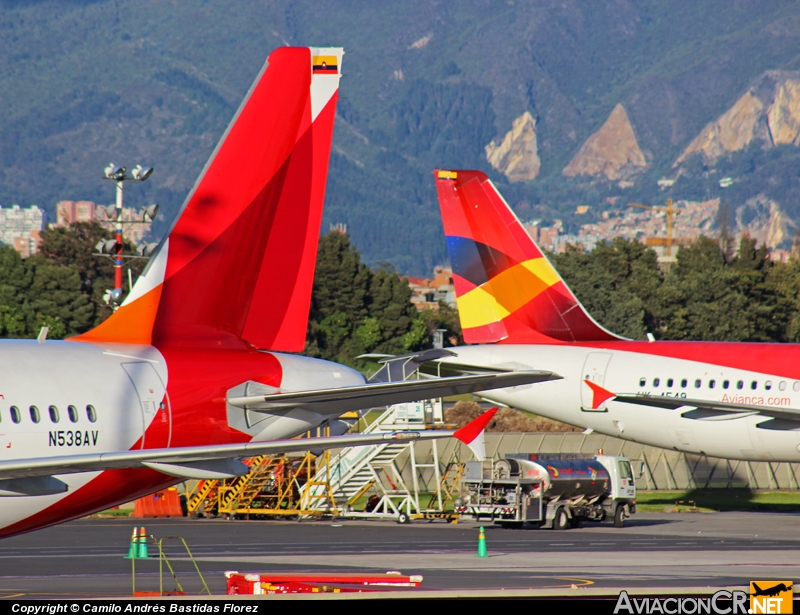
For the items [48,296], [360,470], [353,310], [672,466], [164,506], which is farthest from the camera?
[353,310]

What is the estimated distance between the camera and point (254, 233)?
18.6m

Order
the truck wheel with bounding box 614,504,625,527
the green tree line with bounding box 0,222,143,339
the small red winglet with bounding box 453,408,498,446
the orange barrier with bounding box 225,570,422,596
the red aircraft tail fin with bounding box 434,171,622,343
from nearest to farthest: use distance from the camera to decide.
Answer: the small red winglet with bounding box 453,408,498,446 < the orange barrier with bounding box 225,570,422,596 < the truck wheel with bounding box 614,504,625,527 < the red aircraft tail fin with bounding box 434,171,622,343 < the green tree line with bounding box 0,222,143,339

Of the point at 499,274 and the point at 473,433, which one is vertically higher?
the point at 499,274

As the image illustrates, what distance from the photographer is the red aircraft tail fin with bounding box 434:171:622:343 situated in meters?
39.9

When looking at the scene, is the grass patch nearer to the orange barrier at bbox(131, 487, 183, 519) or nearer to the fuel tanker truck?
the fuel tanker truck

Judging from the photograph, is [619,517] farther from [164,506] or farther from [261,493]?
[164,506]

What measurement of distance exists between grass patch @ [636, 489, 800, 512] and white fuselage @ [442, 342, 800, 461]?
6080mm

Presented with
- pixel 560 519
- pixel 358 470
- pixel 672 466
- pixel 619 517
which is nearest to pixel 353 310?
pixel 672 466

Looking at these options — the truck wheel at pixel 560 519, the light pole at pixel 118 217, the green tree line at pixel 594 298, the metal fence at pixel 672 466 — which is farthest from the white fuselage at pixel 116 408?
the green tree line at pixel 594 298

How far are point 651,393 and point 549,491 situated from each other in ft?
18.1

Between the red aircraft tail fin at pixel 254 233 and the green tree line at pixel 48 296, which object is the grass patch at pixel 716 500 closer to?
the red aircraft tail fin at pixel 254 233

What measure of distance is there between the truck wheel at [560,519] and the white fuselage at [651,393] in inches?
185

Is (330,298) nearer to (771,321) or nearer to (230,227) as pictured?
(771,321)

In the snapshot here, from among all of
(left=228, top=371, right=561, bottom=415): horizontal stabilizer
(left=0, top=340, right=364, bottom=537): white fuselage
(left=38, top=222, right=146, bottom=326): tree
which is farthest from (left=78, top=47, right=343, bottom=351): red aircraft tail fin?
(left=38, top=222, right=146, bottom=326): tree
